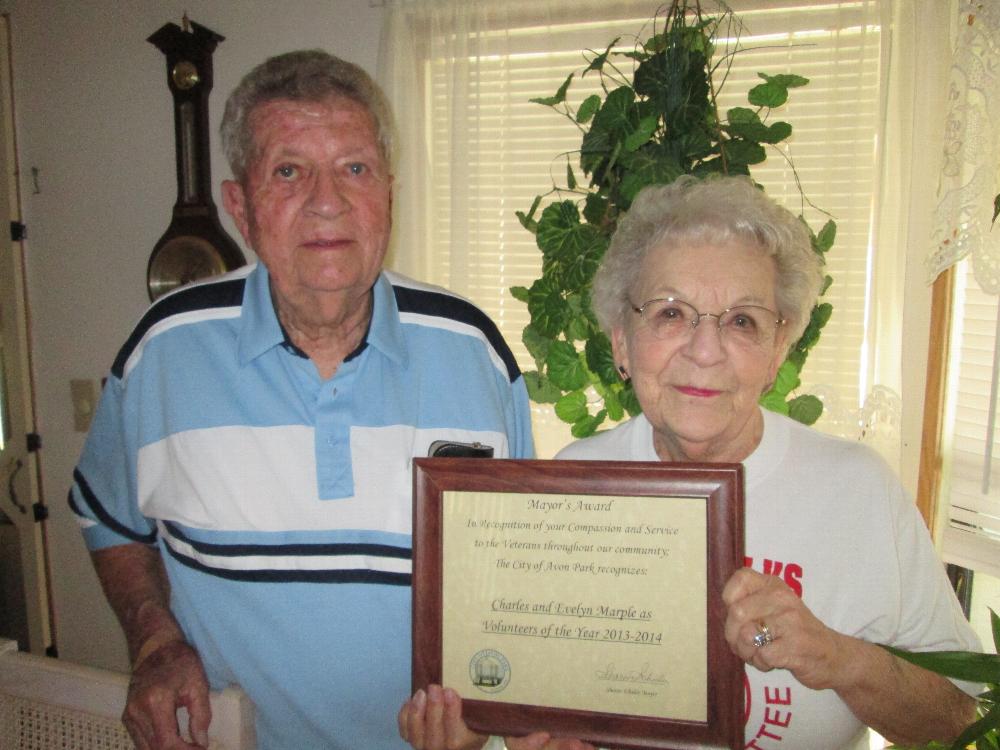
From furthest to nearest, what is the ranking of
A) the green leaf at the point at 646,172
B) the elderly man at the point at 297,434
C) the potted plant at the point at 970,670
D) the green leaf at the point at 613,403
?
1. the green leaf at the point at 613,403
2. the green leaf at the point at 646,172
3. the elderly man at the point at 297,434
4. the potted plant at the point at 970,670

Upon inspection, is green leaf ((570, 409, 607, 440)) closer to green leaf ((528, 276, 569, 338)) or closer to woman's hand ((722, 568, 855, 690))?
green leaf ((528, 276, 569, 338))

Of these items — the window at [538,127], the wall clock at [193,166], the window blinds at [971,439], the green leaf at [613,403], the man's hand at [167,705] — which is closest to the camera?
the man's hand at [167,705]

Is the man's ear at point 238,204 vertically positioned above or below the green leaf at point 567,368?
above

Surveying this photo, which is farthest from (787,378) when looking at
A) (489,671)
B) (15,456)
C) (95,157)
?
(15,456)

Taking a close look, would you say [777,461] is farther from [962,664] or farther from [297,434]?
[297,434]

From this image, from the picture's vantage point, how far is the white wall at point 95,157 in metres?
2.75

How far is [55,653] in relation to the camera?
3.31 meters

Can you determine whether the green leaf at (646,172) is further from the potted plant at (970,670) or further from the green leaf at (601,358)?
the potted plant at (970,670)

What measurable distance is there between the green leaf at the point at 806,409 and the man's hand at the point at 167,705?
1364 mm

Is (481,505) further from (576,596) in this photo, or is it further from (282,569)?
(282,569)

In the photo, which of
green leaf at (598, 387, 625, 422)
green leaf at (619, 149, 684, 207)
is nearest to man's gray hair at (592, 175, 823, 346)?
green leaf at (619, 149, 684, 207)

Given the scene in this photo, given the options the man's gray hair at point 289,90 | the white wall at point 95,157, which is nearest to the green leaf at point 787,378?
the man's gray hair at point 289,90

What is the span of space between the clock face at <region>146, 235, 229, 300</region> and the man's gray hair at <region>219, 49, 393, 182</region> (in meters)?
1.61

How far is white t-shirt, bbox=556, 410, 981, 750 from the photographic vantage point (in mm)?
1045
